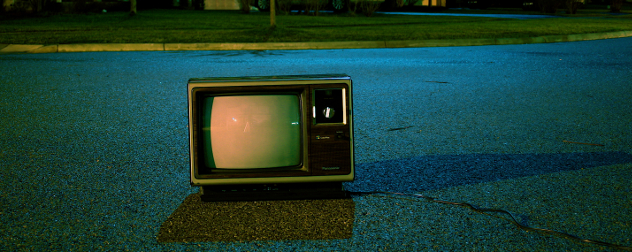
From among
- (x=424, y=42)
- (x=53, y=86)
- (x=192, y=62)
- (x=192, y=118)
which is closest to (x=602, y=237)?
(x=192, y=118)

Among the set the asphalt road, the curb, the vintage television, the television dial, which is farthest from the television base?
the curb

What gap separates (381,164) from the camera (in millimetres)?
3738

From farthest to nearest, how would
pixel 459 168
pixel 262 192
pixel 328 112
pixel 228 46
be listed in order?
pixel 228 46 → pixel 459 168 → pixel 262 192 → pixel 328 112

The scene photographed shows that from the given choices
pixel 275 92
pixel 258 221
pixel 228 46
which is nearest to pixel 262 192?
pixel 258 221

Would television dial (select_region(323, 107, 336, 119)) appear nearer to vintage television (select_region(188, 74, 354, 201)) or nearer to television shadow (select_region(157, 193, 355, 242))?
vintage television (select_region(188, 74, 354, 201))

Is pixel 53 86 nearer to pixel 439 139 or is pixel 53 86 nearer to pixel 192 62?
pixel 192 62

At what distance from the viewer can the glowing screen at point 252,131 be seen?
2.73 metres

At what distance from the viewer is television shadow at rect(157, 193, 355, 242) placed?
2592 millimetres

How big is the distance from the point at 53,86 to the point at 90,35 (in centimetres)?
772

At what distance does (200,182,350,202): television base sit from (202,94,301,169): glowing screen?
0.10m

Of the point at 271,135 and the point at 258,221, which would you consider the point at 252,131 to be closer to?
the point at 271,135

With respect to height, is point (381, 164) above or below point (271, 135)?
below

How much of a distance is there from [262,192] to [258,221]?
135mm

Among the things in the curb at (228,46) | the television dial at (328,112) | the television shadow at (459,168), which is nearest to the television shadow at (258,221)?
the television shadow at (459,168)
